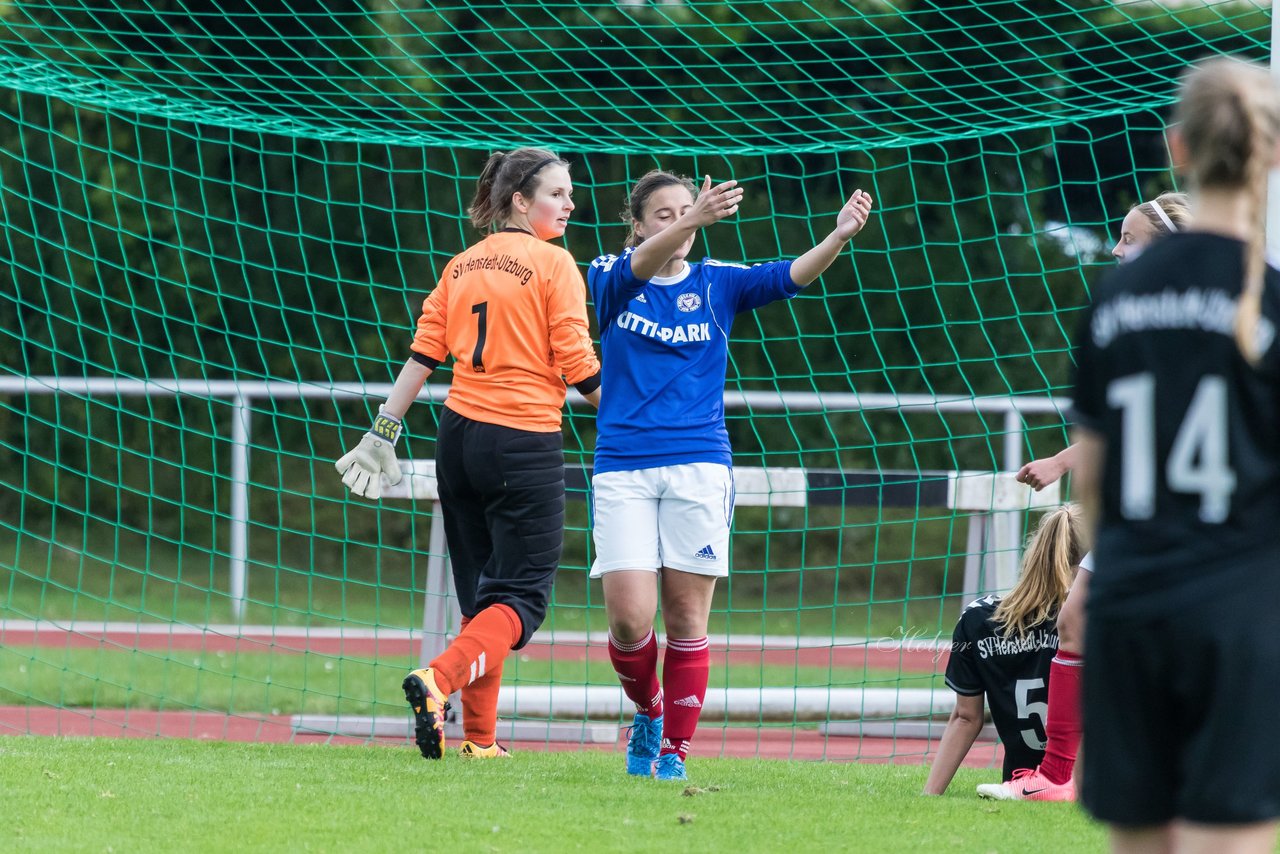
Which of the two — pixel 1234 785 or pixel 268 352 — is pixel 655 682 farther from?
pixel 268 352

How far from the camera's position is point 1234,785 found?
1893 millimetres

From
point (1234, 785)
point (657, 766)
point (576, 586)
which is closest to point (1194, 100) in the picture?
point (1234, 785)

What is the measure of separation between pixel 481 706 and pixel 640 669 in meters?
0.64

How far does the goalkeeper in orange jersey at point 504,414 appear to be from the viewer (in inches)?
180

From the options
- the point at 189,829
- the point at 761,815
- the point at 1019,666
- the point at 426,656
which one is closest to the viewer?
the point at 189,829

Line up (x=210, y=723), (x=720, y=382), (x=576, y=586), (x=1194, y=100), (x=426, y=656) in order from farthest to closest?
(x=576, y=586)
(x=210, y=723)
(x=426, y=656)
(x=720, y=382)
(x=1194, y=100)

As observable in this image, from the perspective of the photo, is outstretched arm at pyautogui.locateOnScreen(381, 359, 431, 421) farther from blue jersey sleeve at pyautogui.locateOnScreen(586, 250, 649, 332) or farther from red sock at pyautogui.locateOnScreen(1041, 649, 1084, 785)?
red sock at pyautogui.locateOnScreen(1041, 649, 1084, 785)

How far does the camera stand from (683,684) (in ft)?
14.2

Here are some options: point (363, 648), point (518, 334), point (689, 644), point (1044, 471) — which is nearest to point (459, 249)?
point (363, 648)

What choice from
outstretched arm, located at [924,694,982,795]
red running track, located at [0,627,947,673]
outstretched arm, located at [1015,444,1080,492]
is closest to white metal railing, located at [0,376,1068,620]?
red running track, located at [0,627,947,673]

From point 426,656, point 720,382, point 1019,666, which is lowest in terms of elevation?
point 426,656

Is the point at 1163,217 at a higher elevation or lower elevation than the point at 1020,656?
higher

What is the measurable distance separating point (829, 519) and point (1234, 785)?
11203 mm

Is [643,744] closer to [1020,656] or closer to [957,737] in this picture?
[957,737]
